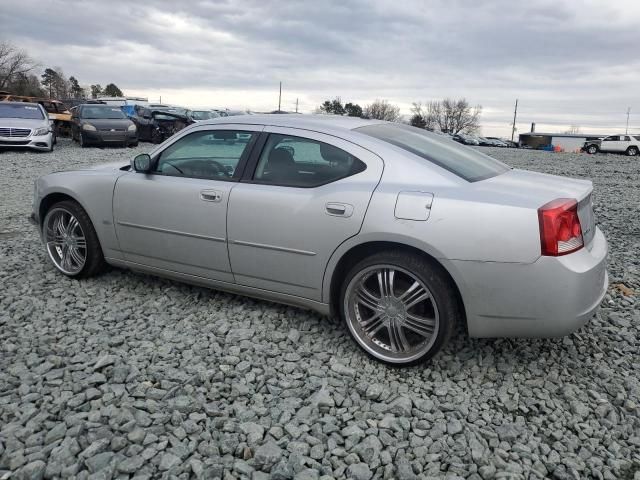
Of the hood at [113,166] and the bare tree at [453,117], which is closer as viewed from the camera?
the hood at [113,166]

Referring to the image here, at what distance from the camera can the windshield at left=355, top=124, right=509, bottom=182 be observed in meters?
3.12

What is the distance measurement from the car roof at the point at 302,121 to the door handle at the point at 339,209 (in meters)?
0.60

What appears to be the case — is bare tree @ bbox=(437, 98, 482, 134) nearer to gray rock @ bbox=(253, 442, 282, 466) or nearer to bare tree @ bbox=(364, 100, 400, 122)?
bare tree @ bbox=(364, 100, 400, 122)

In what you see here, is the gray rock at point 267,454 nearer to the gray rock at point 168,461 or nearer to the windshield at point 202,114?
the gray rock at point 168,461

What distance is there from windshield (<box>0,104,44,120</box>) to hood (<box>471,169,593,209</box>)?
50.9 ft

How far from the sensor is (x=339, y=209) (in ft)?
9.93

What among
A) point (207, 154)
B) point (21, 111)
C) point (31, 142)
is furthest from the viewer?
point (21, 111)

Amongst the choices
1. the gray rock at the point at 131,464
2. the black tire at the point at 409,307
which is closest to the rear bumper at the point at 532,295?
the black tire at the point at 409,307

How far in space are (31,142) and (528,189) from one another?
1514cm

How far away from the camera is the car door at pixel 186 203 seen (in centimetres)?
352

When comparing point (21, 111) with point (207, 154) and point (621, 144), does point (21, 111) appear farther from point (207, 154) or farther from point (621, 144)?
point (621, 144)

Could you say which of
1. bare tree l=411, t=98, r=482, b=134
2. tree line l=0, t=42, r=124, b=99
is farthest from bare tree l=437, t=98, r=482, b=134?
tree line l=0, t=42, r=124, b=99

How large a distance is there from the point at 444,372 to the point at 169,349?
164 cm

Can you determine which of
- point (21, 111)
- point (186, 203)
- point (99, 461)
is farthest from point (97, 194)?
point (21, 111)
